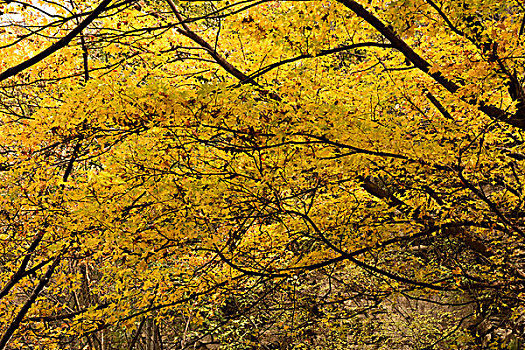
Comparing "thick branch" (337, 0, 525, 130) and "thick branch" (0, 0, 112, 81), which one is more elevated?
"thick branch" (337, 0, 525, 130)

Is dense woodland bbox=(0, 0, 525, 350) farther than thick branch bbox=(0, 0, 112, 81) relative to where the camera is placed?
Yes

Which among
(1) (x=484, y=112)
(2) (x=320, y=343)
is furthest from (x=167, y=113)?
(2) (x=320, y=343)

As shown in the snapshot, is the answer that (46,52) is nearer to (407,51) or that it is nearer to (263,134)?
(263,134)

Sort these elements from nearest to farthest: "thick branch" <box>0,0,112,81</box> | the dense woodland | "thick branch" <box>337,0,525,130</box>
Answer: "thick branch" <box>0,0,112,81</box>
the dense woodland
"thick branch" <box>337,0,525,130</box>

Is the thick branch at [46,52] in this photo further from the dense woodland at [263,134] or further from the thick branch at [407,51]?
the thick branch at [407,51]

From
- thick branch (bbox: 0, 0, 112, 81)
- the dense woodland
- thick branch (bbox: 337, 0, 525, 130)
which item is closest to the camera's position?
thick branch (bbox: 0, 0, 112, 81)

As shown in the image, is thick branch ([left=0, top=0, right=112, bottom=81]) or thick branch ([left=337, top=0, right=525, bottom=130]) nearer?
thick branch ([left=0, top=0, right=112, bottom=81])

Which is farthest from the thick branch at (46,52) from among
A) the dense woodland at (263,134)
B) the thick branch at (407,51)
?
the thick branch at (407,51)

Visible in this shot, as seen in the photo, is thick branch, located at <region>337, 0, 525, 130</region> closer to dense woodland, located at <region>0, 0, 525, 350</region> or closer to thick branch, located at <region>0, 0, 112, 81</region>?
dense woodland, located at <region>0, 0, 525, 350</region>

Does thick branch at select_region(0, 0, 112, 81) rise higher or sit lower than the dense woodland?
lower

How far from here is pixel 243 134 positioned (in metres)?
2.71

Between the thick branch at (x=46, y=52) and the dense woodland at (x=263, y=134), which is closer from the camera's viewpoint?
the thick branch at (x=46, y=52)

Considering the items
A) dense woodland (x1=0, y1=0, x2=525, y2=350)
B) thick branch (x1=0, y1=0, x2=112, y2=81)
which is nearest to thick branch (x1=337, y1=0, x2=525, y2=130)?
dense woodland (x1=0, y1=0, x2=525, y2=350)

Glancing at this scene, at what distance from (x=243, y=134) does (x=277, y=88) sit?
4.04 ft
